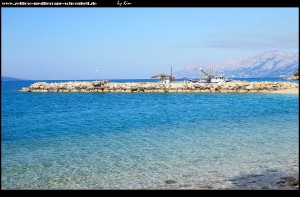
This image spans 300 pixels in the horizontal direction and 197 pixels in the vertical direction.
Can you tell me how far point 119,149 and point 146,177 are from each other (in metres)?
4.40

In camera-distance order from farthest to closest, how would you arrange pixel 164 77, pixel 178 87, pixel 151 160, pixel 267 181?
1. pixel 164 77
2. pixel 178 87
3. pixel 151 160
4. pixel 267 181

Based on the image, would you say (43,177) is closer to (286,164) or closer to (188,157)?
(188,157)

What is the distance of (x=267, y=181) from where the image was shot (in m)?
9.00

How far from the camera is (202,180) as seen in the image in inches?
368

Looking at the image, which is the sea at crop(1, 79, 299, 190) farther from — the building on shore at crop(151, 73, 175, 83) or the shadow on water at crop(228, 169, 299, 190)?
the building on shore at crop(151, 73, 175, 83)

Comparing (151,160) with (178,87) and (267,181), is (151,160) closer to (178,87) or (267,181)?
(267,181)

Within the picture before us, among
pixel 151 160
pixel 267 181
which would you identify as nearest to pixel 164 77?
pixel 151 160

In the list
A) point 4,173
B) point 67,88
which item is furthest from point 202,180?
point 67,88

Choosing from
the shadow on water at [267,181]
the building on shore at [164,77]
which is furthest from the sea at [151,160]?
the building on shore at [164,77]

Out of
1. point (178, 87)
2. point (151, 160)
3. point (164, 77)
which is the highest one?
point (164, 77)

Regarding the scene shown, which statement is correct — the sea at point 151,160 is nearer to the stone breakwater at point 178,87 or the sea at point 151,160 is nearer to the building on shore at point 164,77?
the stone breakwater at point 178,87

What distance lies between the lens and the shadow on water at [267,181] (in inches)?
332

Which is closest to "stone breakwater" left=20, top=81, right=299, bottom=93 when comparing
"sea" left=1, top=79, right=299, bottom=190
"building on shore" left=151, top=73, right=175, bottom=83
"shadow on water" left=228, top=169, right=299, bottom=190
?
"building on shore" left=151, top=73, right=175, bottom=83
